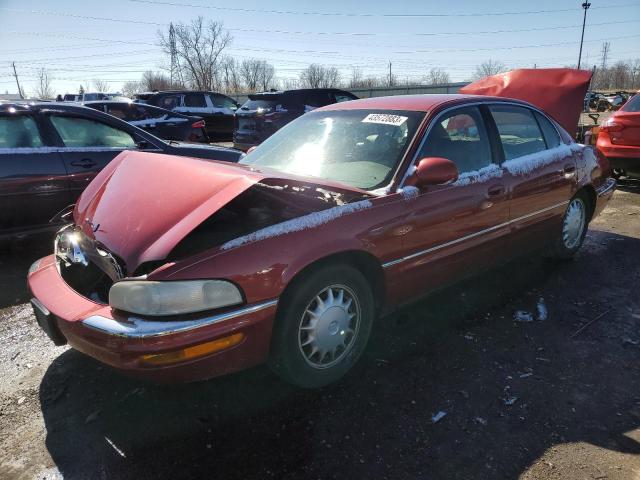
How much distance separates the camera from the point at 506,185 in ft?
11.6

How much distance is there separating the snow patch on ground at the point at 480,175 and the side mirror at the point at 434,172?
0.33 m

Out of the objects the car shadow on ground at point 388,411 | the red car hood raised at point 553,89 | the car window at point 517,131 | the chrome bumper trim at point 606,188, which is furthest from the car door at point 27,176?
the red car hood raised at point 553,89

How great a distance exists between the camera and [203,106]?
51.8 feet

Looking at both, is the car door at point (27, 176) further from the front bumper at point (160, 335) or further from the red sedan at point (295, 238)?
the front bumper at point (160, 335)

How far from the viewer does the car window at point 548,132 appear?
4.21m

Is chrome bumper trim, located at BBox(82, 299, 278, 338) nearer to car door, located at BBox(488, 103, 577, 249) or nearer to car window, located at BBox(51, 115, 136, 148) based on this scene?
car door, located at BBox(488, 103, 577, 249)

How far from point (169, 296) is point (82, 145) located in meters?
3.73

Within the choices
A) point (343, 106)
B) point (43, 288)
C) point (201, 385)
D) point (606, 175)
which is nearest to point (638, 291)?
point (606, 175)

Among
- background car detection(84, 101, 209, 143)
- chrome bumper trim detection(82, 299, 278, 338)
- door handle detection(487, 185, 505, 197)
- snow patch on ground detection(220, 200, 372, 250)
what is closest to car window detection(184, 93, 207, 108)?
background car detection(84, 101, 209, 143)

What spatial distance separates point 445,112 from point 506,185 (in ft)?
2.46

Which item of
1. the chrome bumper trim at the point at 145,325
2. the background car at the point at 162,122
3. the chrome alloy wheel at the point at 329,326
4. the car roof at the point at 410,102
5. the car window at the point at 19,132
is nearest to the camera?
the chrome bumper trim at the point at 145,325

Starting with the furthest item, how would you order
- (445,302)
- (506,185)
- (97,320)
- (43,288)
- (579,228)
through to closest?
(579,228), (445,302), (506,185), (43,288), (97,320)

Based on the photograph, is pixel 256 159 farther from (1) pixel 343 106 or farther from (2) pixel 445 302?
(2) pixel 445 302

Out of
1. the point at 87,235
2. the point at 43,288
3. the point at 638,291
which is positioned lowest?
the point at 638,291
